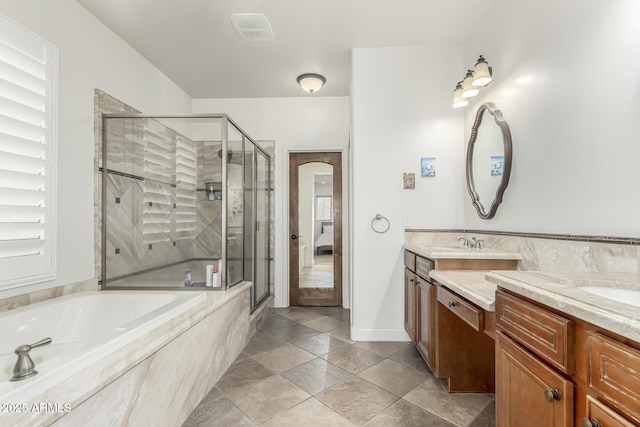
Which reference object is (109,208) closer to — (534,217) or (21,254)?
(21,254)

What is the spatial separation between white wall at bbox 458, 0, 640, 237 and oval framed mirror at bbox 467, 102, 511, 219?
5 cm

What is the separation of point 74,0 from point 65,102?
2.54 ft

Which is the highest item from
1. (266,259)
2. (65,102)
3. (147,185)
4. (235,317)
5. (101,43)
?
(101,43)

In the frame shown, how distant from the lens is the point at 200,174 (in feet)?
9.37

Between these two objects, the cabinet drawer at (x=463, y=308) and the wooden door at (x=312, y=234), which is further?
the wooden door at (x=312, y=234)

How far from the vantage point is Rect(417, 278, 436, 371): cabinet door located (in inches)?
78.7

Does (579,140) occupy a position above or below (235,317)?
above

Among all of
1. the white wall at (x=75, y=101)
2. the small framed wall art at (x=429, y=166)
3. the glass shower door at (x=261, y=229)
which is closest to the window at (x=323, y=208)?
the glass shower door at (x=261, y=229)

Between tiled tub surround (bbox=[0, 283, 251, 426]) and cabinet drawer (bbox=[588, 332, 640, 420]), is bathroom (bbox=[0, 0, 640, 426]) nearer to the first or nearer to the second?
cabinet drawer (bbox=[588, 332, 640, 420])

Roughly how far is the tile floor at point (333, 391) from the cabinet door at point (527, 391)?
70cm

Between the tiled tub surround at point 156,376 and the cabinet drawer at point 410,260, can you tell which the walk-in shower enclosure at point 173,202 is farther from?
the cabinet drawer at point 410,260

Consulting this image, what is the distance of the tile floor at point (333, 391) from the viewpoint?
169cm

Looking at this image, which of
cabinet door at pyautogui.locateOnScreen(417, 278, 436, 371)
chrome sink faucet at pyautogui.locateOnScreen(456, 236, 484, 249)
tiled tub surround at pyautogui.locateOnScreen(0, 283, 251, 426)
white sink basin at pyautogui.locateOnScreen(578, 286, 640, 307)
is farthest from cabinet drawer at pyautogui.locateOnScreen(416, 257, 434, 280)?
tiled tub surround at pyautogui.locateOnScreen(0, 283, 251, 426)

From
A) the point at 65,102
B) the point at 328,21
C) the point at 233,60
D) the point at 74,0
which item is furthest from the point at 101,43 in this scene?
the point at 328,21
